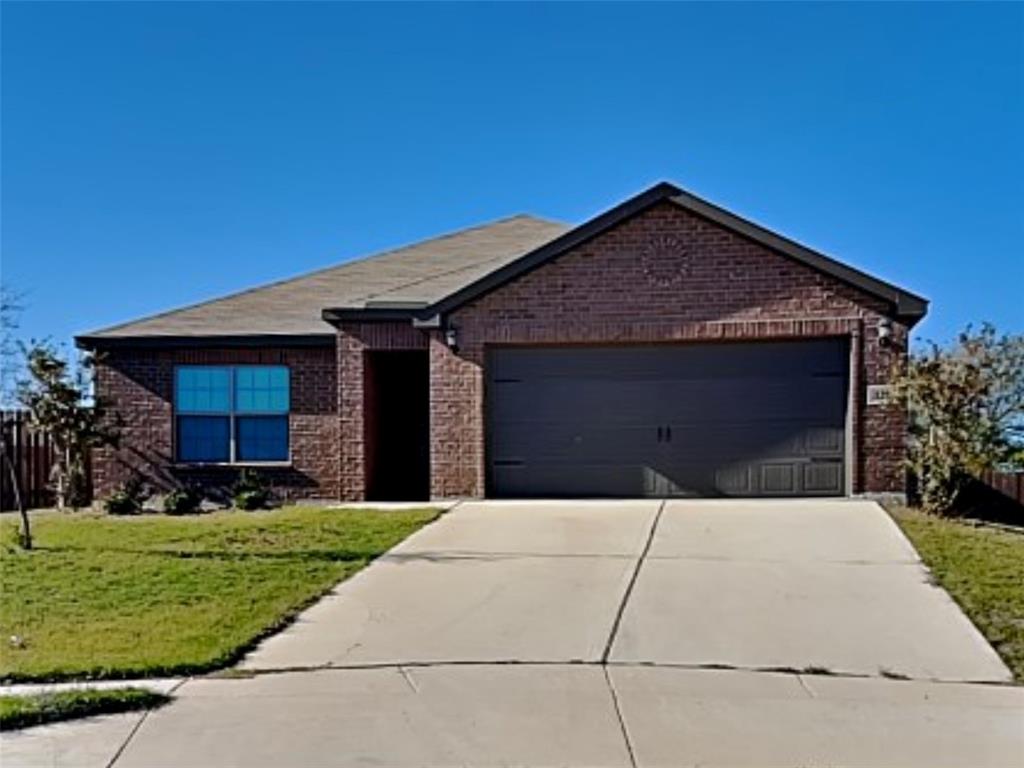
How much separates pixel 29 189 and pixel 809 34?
954 centimetres

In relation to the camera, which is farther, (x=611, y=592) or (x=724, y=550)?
(x=724, y=550)

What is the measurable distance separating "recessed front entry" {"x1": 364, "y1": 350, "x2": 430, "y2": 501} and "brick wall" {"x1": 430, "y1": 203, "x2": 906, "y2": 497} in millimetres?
1576

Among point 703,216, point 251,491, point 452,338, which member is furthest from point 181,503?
point 703,216

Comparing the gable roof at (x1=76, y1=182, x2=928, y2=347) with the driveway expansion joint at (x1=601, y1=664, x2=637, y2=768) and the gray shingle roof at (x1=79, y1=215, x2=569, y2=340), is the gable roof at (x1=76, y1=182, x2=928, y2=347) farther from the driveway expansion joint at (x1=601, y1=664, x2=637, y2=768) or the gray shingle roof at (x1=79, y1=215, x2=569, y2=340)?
the driveway expansion joint at (x1=601, y1=664, x2=637, y2=768)

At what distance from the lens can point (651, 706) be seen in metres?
6.69

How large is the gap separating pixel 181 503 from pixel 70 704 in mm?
11132

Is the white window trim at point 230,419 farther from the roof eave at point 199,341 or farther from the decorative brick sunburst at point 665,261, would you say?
the decorative brick sunburst at point 665,261

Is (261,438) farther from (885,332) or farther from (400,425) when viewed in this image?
(885,332)

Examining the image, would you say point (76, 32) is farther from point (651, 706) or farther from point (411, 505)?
point (651, 706)

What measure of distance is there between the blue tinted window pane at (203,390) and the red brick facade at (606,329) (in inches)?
11.7

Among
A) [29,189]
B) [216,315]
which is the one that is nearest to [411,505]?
[216,315]

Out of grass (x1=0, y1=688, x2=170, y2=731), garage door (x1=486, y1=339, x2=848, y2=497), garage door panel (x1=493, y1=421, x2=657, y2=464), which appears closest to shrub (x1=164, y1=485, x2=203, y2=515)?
garage door (x1=486, y1=339, x2=848, y2=497)

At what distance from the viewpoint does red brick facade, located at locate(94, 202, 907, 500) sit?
15961 millimetres

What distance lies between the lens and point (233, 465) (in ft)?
60.0
